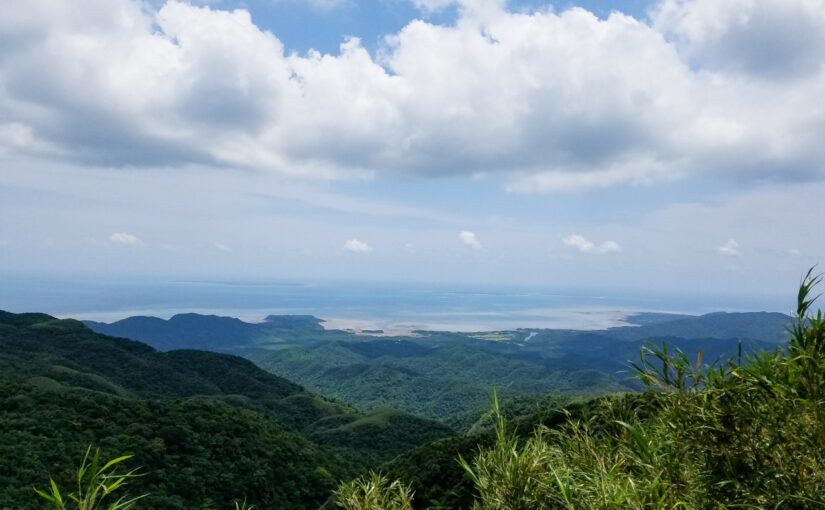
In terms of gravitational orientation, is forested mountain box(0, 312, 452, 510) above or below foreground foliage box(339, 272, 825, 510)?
below

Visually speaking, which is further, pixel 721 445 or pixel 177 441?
pixel 177 441

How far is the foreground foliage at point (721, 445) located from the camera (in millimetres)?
9875

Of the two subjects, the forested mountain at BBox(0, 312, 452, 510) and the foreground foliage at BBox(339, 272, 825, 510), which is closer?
the foreground foliage at BBox(339, 272, 825, 510)

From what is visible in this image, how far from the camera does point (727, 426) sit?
36.1ft

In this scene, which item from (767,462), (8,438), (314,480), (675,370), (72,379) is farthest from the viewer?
(72,379)

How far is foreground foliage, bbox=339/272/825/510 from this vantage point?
32.4ft

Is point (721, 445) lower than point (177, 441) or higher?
higher

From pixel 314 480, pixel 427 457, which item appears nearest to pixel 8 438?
pixel 314 480

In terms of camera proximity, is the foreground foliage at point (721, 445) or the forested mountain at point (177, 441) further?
the forested mountain at point (177, 441)

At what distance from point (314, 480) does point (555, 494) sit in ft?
204

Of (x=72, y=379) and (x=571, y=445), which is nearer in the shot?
(x=571, y=445)

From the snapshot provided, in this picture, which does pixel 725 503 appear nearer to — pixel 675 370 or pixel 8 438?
pixel 675 370

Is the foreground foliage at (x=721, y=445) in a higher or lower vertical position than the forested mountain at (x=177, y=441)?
higher

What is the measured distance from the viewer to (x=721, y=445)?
1106cm
